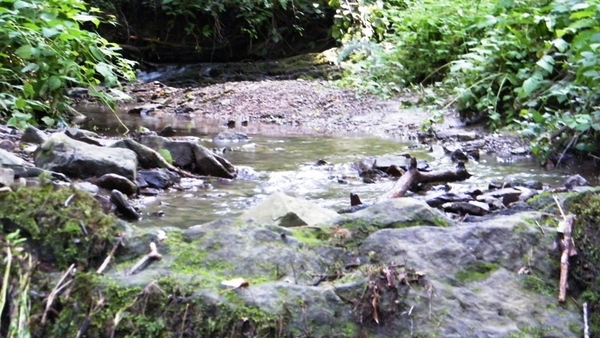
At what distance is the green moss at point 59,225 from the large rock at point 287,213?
83 cm

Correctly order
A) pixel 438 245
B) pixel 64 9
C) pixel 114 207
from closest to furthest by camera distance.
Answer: pixel 438 245 → pixel 114 207 → pixel 64 9

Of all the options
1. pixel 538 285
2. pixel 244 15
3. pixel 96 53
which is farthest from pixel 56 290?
pixel 244 15

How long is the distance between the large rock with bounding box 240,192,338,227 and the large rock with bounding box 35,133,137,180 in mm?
1677

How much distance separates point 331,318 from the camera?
77.4 inches

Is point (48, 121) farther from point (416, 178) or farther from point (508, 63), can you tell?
point (508, 63)

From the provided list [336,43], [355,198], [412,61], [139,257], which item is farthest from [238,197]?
[336,43]

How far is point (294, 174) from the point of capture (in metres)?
5.61

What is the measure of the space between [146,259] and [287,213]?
87cm

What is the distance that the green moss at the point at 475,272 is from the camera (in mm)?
2227

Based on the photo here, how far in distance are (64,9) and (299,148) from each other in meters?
2.68

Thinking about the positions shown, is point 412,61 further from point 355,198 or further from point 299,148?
point 355,198

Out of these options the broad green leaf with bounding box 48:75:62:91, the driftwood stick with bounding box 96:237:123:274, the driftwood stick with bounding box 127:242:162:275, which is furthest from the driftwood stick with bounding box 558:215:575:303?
the broad green leaf with bounding box 48:75:62:91

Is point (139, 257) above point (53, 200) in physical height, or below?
below

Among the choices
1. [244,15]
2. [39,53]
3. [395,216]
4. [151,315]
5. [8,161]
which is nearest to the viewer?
[151,315]
